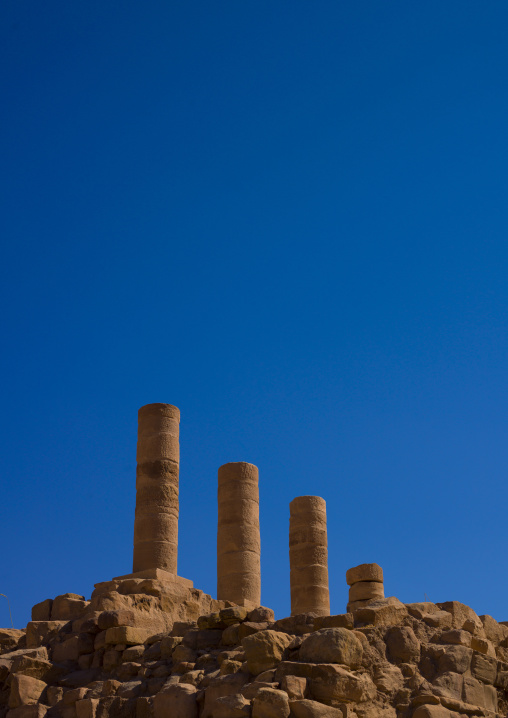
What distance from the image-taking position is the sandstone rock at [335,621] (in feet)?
34.2

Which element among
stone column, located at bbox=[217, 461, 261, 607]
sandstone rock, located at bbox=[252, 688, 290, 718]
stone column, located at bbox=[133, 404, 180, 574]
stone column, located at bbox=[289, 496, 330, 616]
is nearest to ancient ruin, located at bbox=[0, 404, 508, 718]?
sandstone rock, located at bbox=[252, 688, 290, 718]

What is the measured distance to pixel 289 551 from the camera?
74.9 ft

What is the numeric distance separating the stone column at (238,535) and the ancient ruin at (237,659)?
4042 millimetres

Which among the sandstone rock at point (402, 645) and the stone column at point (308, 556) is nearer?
the sandstone rock at point (402, 645)

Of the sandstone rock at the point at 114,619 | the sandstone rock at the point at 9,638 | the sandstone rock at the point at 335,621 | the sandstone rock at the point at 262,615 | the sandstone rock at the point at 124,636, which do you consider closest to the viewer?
the sandstone rock at the point at 335,621

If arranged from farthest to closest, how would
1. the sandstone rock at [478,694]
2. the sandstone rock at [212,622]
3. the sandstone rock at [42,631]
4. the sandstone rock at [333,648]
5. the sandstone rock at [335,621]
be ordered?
the sandstone rock at [42,631], the sandstone rock at [212,622], the sandstone rock at [335,621], the sandstone rock at [478,694], the sandstone rock at [333,648]

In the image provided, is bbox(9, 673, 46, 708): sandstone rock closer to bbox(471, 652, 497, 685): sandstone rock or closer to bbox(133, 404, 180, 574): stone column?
bbox(133, 404, 180, 574): stone column

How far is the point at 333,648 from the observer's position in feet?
30.9

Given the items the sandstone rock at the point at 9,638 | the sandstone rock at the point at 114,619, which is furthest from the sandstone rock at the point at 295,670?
the sandstone rock at the point at 9,638

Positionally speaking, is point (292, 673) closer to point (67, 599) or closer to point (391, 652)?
point (391, 652)

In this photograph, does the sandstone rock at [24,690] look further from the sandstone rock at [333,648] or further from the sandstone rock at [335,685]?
the sandstone rock at [335,685]

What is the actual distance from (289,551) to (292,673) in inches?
Answer: 538

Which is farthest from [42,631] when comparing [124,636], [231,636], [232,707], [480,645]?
[480,645]

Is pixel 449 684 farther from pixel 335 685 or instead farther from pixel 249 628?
pixel 249 628
